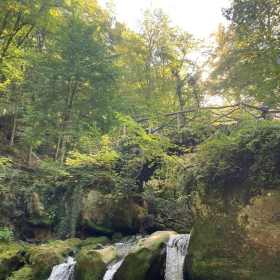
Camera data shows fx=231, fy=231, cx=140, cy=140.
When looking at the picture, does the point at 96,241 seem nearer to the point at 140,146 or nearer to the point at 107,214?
the point at 107,214

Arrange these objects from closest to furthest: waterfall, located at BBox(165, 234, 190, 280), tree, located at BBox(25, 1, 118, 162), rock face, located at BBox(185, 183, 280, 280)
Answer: rock face, located at BBox(185, 183, 280, 280) < waterfall, located at BBox(165, 234, 190, 280) < tree, located at BBox(25, 1, 118, 162)

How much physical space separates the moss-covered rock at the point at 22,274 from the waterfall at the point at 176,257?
4.35 meters

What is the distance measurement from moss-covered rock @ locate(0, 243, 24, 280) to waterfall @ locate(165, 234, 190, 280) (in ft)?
16.5

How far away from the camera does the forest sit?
228 inches

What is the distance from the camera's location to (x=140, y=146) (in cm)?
861

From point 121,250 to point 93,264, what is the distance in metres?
1.85

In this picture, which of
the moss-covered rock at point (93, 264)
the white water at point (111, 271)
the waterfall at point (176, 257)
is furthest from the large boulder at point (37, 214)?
the waterfall at point (176, 257)

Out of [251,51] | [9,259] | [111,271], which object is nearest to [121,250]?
[111,271]

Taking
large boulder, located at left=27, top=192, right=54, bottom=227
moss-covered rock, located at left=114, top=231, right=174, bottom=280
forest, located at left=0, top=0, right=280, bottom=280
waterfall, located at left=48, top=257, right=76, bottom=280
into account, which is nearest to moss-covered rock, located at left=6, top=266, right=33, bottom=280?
forest, located at left=0, top=0, right=280, bottom=280

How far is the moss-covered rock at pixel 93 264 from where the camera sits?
257 inches

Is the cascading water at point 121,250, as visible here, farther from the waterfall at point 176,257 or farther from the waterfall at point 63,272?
the waterfall at point 176,257

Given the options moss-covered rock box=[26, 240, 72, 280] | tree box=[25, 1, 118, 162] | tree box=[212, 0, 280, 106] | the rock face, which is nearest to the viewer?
the rock face

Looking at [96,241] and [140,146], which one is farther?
[96,241]

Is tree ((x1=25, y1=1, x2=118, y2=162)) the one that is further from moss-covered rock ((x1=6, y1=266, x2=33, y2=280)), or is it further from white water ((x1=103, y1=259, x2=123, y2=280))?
white water ((x1=103, y1=259, x2=123, y2=280))
